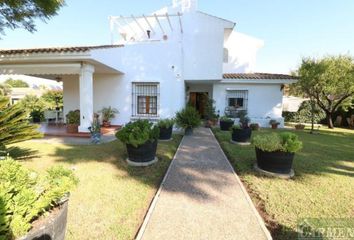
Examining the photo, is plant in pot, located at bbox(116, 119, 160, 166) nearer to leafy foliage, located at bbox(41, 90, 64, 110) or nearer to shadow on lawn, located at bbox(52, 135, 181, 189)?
shadow on lawn, located at bbox(52, 135, 181, 189)

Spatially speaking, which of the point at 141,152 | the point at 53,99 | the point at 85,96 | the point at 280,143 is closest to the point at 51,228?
the point at 141,152

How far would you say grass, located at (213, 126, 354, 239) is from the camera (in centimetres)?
346

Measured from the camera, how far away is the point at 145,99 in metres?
13.0

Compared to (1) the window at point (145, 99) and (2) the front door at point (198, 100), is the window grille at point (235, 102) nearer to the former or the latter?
(2) the front door at point (198, 100)

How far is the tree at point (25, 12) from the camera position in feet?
23.6

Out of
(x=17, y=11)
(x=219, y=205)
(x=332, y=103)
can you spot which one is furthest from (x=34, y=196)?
(x=332, y=103)

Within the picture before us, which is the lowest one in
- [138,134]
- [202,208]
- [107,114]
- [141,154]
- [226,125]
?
[202,208]

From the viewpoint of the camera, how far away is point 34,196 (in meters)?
2.14

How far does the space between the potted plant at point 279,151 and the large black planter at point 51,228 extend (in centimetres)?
450

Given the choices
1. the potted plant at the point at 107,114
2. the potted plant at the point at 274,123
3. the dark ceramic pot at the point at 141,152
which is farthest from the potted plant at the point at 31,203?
the potted plant at the point at 274,123

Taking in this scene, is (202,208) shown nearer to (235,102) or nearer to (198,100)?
(235,102)

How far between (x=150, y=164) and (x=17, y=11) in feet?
24.2

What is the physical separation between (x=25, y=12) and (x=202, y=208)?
8972mm

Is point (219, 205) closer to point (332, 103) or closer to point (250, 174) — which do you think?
point (250, 174)
